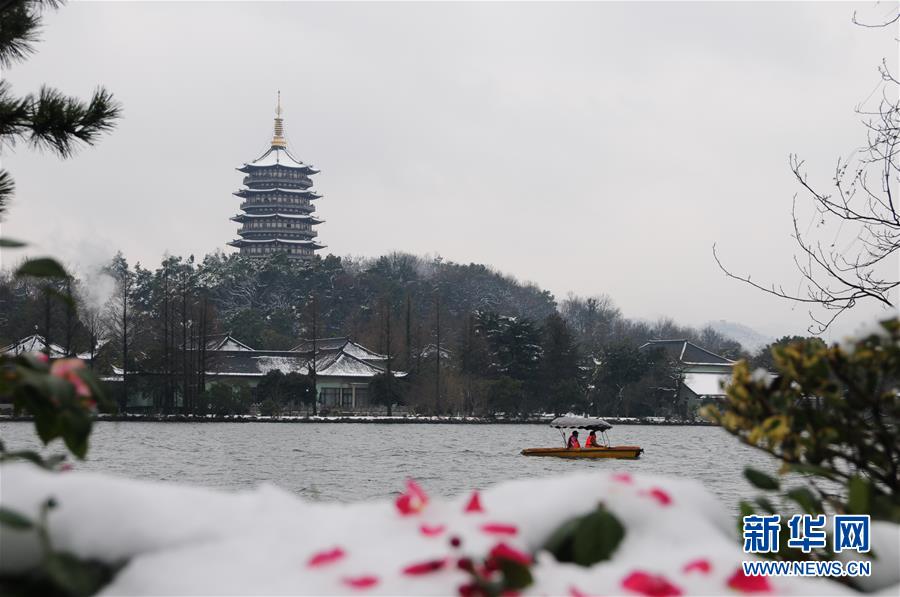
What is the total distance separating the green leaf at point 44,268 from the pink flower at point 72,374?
6.5 inches

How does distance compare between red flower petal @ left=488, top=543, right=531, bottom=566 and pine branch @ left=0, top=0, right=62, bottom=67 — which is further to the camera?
pine branch @ left=0, top=0, right=62, bottom=67

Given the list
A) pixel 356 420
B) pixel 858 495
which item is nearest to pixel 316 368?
pixel 356 420

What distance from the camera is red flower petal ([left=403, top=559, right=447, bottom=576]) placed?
145cm

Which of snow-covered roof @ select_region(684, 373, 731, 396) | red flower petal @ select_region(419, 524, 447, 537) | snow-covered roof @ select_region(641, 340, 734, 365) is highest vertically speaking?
snow-covered roof @ select_region(641, 340, 734, 365)

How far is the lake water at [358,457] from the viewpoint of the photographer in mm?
18359

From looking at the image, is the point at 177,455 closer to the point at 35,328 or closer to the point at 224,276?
the point at 35,328

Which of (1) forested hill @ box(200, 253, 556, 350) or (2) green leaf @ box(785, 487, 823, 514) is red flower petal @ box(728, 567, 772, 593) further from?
(1) forested hill @ box(200, 253, 556, 350)

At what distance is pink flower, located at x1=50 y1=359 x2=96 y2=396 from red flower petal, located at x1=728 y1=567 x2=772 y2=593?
116 centimetres

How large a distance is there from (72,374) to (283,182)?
63319 millimetres

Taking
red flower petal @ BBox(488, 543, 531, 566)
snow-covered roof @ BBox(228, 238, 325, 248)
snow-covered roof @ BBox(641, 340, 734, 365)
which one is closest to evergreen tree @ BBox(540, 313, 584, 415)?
snow-covered roof @ BBox(641, 340, 734, 365)

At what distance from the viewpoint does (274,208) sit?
63.9m

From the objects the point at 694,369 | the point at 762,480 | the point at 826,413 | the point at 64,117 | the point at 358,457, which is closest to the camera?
the point at 762,480

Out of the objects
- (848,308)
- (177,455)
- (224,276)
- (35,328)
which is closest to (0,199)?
(848,308)

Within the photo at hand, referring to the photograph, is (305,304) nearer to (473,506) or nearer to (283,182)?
(283,182)
